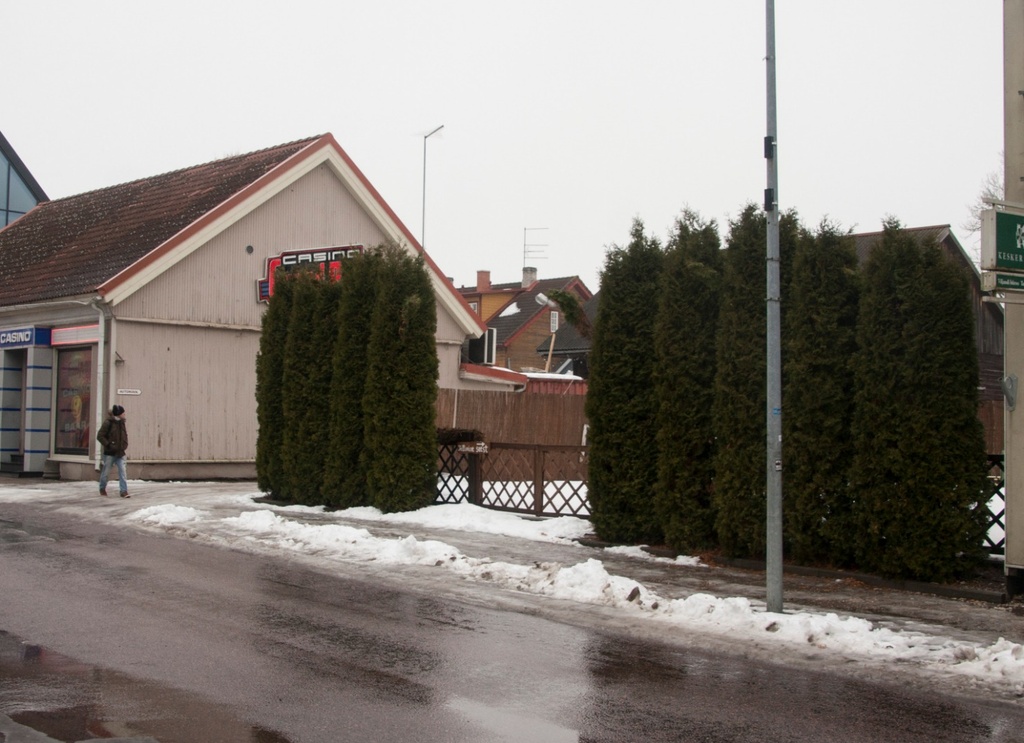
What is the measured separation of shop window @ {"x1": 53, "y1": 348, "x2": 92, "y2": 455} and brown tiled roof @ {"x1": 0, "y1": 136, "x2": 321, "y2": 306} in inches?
58.4

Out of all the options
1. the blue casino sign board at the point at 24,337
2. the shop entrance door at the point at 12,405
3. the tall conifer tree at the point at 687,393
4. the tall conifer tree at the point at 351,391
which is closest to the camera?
the tall conifer tree at the point at 687,393

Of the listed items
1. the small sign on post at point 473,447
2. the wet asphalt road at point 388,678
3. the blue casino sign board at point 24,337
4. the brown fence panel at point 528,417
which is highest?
the blue casino sign board at point 24,337

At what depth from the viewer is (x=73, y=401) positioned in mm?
25266

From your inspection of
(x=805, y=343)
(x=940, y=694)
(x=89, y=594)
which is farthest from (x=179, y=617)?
(x=805, y=343)

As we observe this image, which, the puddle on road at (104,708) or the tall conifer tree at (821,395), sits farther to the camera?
the tall conifer tree at (821,395)

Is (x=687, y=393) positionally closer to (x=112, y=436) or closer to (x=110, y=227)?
(x=112, y=436)

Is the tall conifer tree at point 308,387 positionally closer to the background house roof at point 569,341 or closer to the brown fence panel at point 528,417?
the brown fence panel at point 528,417

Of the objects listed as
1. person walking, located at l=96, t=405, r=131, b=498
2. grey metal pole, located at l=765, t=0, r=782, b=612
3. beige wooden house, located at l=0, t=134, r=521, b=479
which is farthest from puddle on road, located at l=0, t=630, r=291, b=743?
beige wooden house, located at l=0, t=134, r=521, b=479

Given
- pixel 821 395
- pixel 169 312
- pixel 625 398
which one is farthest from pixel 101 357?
pixel 821 395

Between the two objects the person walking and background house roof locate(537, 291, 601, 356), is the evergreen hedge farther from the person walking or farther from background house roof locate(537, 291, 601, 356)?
background house roof locate(537, 291, 601, 356)

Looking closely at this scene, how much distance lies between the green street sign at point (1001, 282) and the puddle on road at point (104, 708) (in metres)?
7.84

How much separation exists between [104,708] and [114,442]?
48.4ft

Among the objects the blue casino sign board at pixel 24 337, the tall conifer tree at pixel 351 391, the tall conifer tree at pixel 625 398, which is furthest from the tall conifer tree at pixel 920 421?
the blue casino sign board at pixel 24 337

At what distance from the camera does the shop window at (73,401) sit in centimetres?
2486
